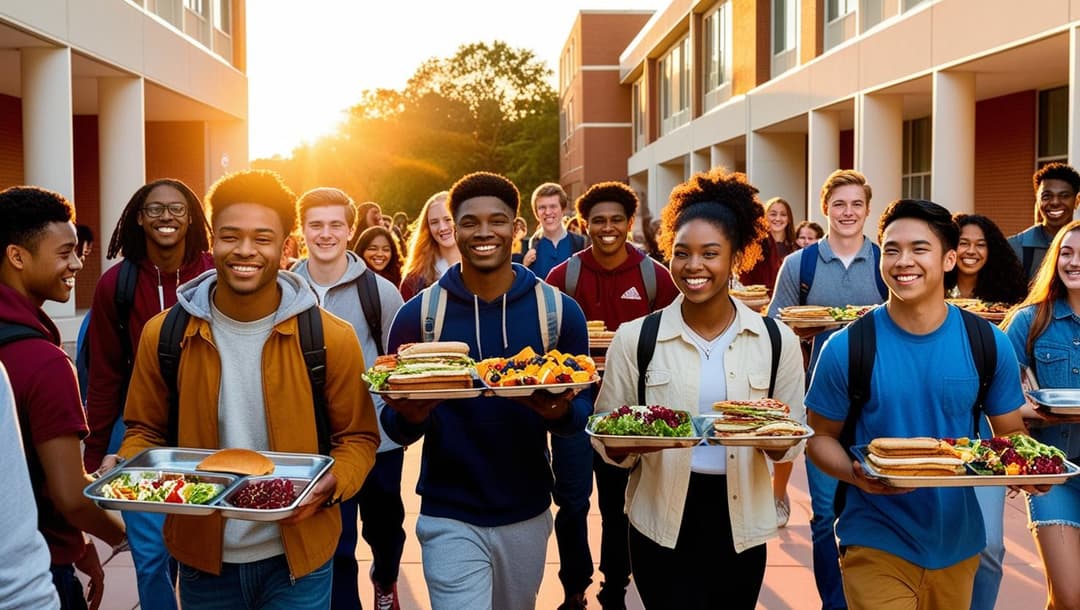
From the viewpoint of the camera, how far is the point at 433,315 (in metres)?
4.45

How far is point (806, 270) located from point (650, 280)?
1082 mm

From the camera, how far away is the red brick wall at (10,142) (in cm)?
2111

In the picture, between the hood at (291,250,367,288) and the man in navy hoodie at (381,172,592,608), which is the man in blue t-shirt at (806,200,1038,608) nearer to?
the man in navy hoodie at (381,172,592,608)

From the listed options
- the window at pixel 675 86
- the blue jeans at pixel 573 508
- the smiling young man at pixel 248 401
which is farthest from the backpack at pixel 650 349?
the window at pixel 675 86

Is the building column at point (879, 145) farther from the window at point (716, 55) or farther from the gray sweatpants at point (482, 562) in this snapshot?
the gray sweatpants at point (482, 562)

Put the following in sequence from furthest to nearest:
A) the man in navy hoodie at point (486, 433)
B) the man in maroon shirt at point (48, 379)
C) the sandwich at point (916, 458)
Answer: the man in navy hoodie at point (486, 433), the sandwich at point (916, 458), the man in maroon shirt at point (48, 379)

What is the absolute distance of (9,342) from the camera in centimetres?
329

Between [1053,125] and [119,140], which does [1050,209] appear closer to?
[1053,125]

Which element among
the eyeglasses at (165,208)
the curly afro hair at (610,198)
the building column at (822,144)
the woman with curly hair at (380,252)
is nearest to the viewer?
the eyeglasses at (165,208)

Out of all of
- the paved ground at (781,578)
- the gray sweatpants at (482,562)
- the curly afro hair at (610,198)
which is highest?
the curly afro hair at (610,198)

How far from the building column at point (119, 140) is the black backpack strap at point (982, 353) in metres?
17.7

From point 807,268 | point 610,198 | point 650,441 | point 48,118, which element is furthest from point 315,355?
point 48,118

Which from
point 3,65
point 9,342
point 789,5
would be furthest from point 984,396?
point 789,5

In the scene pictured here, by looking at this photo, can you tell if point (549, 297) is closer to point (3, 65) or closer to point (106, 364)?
point (106, 364)
